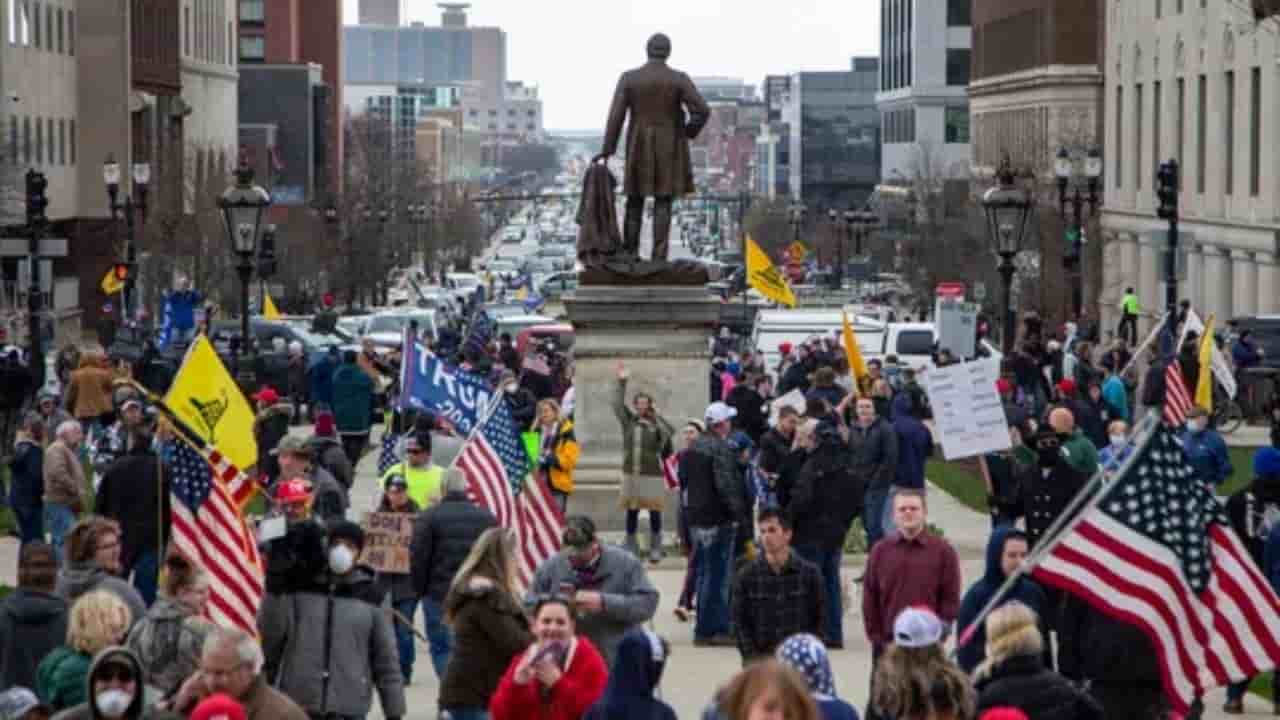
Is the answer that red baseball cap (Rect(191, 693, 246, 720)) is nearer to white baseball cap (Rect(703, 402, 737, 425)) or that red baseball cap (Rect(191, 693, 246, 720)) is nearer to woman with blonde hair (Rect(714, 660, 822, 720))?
woman with blonde hair (Rect(714, 660, 822, 720))

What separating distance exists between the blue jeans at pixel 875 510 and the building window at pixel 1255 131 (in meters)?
43.3

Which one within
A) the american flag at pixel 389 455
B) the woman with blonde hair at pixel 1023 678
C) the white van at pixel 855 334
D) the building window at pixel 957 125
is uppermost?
the building window at pixel 957 125

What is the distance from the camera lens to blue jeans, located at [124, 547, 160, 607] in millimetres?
23391

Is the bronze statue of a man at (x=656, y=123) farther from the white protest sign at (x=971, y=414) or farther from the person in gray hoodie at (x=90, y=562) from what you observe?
the person in gray hoodie at (x=90, y=562)

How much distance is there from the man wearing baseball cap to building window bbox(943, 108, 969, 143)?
14163 centimetres

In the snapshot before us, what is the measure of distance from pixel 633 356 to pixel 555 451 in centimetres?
303

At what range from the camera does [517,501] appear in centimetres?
2308

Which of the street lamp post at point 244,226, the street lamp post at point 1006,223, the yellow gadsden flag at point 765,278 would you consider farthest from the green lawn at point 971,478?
the yellow gadsden flag at point 765,278

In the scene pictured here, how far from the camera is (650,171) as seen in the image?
33.0 m

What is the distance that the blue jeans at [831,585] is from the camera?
78.3 ft

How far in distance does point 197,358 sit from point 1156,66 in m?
60.6

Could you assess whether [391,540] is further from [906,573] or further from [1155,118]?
[1155,118]

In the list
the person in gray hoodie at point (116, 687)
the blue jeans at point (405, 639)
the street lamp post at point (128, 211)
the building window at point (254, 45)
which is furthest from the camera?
the building window at point (254, 45)

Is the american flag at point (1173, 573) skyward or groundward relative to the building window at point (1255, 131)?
groundward
